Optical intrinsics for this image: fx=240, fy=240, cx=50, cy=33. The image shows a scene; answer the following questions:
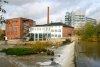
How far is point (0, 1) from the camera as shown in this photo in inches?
269

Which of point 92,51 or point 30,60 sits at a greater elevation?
point 30,60

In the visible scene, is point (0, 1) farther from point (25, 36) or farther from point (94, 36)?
point (94, 36)

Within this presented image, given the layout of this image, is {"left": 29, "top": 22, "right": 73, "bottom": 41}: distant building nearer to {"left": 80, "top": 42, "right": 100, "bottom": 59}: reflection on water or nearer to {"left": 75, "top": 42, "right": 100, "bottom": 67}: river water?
{"left": 80, "top": 42, "right": 100, "bottom": 59}: reflection on water

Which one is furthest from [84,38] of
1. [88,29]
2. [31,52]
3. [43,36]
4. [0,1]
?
[0,1]

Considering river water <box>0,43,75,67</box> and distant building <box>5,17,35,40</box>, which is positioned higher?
distant building <box>5,17,35,40</box>

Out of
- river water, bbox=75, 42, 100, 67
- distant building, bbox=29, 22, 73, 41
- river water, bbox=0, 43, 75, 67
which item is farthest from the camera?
distant building, bbox=29, 22, 73, 41

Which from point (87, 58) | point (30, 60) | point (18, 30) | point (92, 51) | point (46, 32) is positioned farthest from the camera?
point (46, 32)

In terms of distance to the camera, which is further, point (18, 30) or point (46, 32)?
point (46, 32)

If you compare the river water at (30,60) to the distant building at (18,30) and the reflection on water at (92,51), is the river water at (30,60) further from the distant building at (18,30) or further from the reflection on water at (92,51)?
the distant building at (18,30)

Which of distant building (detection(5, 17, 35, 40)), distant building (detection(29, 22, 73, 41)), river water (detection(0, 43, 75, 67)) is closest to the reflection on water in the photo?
river water (detection(0, 43, 75, 67))

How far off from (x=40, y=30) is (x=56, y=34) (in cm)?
806

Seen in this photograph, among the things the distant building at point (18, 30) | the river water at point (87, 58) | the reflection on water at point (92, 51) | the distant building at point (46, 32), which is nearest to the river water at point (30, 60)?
the river water at point (87, 58)

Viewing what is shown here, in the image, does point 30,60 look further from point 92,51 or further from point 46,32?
point 46,32

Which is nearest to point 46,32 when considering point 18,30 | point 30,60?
point 18,30
